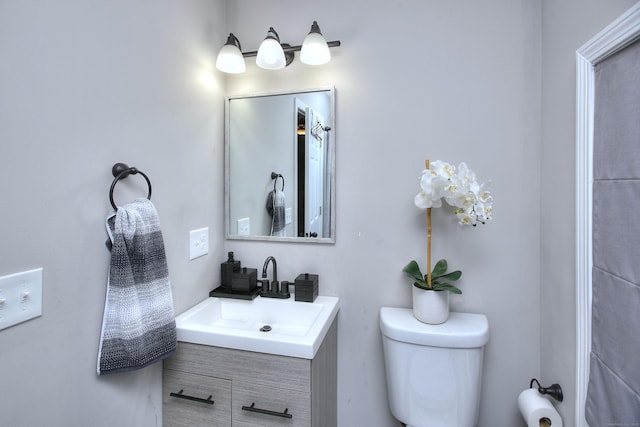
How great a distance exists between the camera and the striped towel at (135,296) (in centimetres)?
94

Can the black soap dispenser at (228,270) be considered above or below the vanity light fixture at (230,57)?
below

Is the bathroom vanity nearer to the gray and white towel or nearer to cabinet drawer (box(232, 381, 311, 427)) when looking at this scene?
cabinet drawer (box(232, 381, 311, 427))

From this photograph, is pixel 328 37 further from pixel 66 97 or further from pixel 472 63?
pixel 66 97

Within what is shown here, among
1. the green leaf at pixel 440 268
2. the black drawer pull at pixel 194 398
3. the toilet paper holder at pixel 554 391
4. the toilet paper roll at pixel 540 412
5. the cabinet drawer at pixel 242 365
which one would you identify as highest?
the green leaf at pixel 440 268

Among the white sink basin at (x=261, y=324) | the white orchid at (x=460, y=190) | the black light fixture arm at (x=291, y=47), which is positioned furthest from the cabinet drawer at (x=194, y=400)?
the black light fixture arm at (x=291, y=47)

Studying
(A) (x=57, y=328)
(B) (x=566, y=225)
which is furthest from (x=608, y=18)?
(A) (x=57, y=328)

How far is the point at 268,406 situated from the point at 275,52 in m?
1.44

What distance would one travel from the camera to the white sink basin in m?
1.06

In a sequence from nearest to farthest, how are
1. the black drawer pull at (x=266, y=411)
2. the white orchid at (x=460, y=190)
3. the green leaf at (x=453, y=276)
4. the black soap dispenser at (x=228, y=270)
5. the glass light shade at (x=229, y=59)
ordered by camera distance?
the black drawer pull at (x=266, y=411), the white orchid at (x=460, y=190), the green leaf at (x=453, y=276), the glass light shade at (x=229, y=59), the black soap dispenser at (x=228, y=270)

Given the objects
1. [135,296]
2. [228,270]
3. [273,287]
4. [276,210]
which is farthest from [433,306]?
[135,296]

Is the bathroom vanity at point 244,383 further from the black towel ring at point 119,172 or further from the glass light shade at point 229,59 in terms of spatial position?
the glass light shade at point 229,59

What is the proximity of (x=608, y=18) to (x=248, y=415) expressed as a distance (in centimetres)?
173

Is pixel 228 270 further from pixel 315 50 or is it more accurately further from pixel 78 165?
pixel 315 50

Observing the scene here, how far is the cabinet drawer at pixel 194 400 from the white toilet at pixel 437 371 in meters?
0.68
